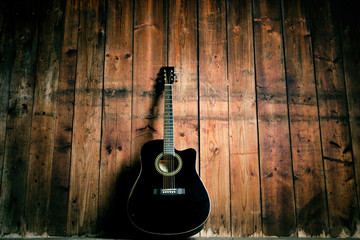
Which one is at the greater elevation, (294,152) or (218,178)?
(294,152)

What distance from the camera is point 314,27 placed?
1670 mm

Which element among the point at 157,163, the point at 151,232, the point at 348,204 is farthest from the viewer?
the point at 348,204

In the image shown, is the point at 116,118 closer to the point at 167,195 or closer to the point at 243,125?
the point at 167,195

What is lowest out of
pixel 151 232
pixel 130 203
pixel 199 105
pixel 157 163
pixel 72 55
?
pixel 151 232

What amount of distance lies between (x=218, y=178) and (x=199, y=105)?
0.47 meters

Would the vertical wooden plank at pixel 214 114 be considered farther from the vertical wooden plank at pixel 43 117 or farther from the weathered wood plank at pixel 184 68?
the vertical wooden plank at pixel 43 117

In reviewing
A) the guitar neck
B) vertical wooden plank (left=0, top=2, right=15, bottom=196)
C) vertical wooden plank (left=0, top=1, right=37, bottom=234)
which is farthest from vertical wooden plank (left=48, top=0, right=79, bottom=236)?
Answer: the guitar neck

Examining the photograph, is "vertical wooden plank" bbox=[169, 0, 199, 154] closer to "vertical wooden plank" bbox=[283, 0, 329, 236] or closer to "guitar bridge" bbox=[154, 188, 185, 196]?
"guitar bridge" bbox=[154, 188, 185, 196]

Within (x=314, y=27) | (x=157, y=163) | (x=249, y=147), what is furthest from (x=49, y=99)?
(x=314, y=27)

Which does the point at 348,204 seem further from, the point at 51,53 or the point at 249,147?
the point at 51,53

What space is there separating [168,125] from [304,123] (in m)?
0.88

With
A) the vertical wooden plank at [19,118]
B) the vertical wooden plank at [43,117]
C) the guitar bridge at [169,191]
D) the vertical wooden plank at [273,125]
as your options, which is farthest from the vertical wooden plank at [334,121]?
the vertical wooden plank at [19,118]

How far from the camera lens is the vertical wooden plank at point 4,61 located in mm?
1541

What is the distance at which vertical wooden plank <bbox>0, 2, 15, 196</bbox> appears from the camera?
60.7 inches
